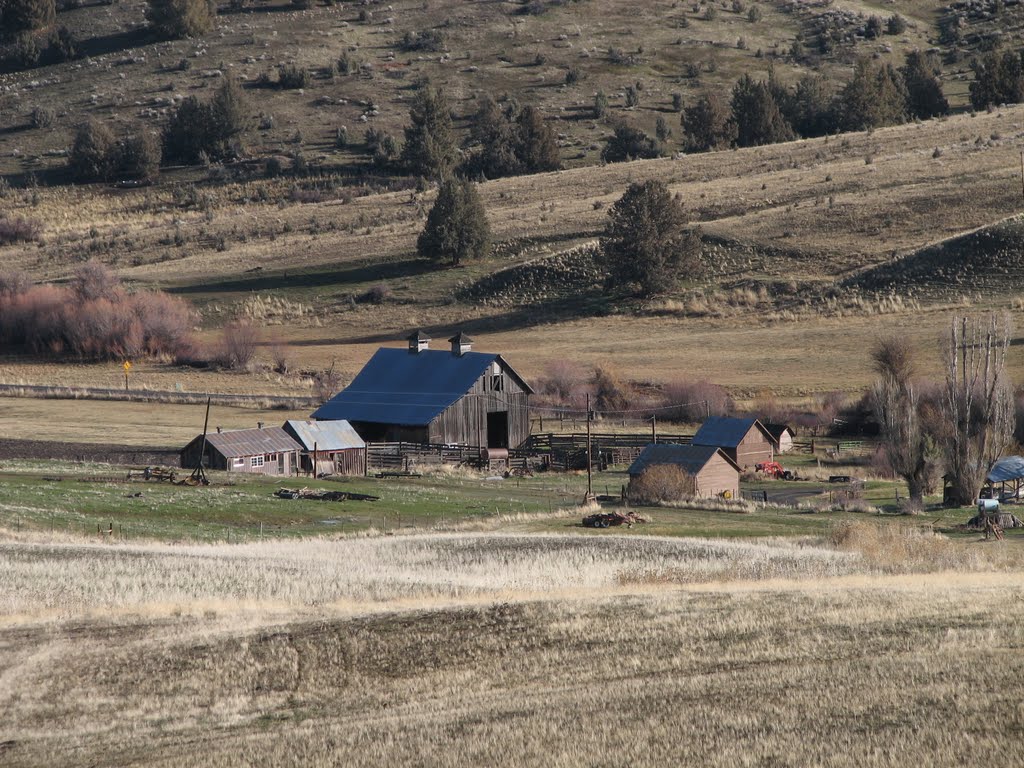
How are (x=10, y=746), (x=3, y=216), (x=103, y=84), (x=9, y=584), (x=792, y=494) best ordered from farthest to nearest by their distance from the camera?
(x=103, y=84) → (x=3, y=216) → (x=792, y=494) → (x=9, y=584) → (x=10, y=746)

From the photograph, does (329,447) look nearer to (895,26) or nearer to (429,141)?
(429,141)

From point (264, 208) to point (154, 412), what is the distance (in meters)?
60.5

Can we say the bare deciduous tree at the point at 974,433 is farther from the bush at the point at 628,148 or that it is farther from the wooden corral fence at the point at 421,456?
the bush at the point at 628,148

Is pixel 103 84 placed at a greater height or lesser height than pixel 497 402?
greater

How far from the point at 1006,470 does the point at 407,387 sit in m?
29.3

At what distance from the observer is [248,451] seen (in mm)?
58438

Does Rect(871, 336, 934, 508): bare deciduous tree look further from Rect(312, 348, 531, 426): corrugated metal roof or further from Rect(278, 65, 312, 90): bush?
Rect(278, 65, 312, 90): bush

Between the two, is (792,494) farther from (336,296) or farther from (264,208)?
(264,208)

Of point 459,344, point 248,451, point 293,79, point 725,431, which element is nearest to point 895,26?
point 293,79

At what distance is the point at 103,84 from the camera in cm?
17038

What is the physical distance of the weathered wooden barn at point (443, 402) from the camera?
67938 mm

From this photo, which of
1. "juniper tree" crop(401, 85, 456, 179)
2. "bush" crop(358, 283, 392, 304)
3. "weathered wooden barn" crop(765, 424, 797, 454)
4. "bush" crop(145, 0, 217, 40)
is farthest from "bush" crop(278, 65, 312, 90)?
"weathered wooden barn" crop(765, 424, 797, 454)

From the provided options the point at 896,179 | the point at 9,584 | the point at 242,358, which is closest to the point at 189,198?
the point at 242,358

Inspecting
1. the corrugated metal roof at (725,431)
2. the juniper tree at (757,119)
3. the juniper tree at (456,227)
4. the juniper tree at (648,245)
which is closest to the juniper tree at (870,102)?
the juniper tree at (757,119)
